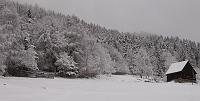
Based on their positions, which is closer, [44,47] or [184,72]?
[44,47]

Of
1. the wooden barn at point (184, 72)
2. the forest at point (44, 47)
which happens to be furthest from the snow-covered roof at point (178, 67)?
the forest at point (44, 47)

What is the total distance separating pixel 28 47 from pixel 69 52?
504 inches

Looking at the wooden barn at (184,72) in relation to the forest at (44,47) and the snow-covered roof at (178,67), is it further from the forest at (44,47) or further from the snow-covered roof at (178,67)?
the forest at (44,47)

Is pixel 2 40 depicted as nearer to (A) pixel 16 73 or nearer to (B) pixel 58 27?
(A) pixel 16 73

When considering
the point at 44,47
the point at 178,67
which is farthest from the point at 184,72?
the point at 44,47

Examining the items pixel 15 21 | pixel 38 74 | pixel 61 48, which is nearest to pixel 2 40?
pixel 15 21

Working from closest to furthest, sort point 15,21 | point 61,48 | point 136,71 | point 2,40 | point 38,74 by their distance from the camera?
point 2,40 < point 15,21 < point 38,74 < point 61,48 < point 136,71

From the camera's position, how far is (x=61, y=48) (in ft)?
205

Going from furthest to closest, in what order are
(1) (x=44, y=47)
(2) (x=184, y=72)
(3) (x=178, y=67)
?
1. (3) (x=178, y=67)
2. (2) (x=184, y=72)
3. (1) (x=44, y=47)

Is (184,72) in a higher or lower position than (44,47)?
lower

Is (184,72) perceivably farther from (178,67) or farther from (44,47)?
(44,47)

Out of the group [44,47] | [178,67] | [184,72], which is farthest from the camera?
[178,67]

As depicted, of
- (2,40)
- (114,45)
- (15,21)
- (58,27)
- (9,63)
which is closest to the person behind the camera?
(2,40)

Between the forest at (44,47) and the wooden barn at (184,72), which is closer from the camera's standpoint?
the forest at (44,47)
